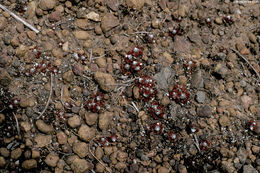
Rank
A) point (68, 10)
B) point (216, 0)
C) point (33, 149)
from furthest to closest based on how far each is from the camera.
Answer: point (216, 0)
point (68, 10)
point (33, 149)

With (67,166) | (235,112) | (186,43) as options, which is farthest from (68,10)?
(235,112)

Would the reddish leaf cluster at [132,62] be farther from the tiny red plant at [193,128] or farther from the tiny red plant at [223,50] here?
the tiny red plant at [223,50]

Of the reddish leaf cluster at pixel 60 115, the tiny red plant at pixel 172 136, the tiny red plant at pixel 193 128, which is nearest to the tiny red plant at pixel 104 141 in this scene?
the reddish leaf cluster at pixel 60 115

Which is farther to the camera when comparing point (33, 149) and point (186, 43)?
point (186, 43)

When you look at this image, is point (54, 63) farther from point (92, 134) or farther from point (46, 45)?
point (92, 134)

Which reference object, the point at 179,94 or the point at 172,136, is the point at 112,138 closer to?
the point at 172,136

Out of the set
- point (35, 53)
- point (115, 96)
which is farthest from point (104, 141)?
point (35, 53)
